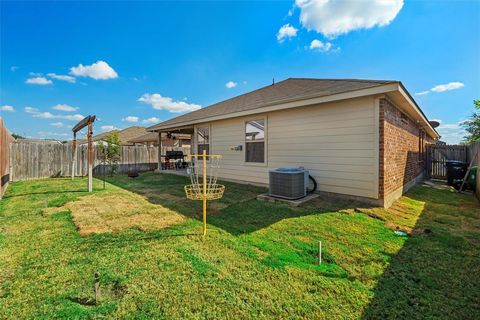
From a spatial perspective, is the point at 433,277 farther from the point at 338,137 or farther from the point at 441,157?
the point at 441,157

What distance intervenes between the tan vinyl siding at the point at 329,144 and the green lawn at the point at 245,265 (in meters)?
1.00

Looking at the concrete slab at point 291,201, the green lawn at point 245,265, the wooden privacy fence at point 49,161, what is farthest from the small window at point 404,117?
the wooden privacy fence at point 49,161

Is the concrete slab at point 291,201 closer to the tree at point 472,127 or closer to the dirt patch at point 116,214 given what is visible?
the dirt patch at point 116,214

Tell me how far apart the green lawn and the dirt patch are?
59 millimetres

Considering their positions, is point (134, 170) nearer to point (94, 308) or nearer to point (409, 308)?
point (94, 308)

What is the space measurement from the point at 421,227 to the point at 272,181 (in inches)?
121

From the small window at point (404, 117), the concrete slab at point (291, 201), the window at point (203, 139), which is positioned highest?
the small window at point (404, 117)

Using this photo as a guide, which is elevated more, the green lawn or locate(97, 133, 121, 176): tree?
locate(97, 133, 121, 176): tree

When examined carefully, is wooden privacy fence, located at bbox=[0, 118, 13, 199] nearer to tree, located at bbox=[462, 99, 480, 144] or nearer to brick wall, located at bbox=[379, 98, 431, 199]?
brick wall, located at bbox=[379, 98, 431, 199]

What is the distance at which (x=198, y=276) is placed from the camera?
2.26 meters

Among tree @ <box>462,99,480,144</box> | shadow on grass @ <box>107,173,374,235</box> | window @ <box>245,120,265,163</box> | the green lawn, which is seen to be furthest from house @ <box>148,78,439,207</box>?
tree @ <box>462,99,480,144</box>

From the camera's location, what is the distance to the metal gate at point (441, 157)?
11000 mm

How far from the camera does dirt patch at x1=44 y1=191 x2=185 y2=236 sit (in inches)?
148

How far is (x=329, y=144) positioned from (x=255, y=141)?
266cm
